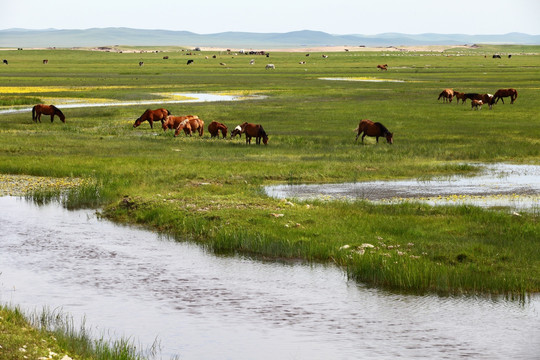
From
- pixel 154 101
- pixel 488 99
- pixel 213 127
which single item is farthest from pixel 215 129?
pixel 488 99

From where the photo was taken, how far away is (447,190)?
26.2 meters

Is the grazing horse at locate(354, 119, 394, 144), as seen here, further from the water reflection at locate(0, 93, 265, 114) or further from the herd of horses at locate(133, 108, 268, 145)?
the water reflection at locate(0, 93, 265, 114)

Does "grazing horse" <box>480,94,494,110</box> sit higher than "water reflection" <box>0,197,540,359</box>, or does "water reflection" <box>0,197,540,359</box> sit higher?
"grazing horse" <box>480,94,494,110</box>

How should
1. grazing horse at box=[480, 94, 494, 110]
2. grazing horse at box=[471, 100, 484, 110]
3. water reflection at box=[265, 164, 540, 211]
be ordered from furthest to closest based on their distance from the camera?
grazing horse at box=[480, 94, 494, 110] < grazing horse at box=[471, 100, 484, 110] < water reflection at box=[265, 164, 540, 211]

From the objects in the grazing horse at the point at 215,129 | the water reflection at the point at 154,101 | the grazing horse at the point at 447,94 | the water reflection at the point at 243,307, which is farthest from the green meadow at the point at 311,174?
the water reflection at the point at 154,101

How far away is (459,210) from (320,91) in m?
53.0

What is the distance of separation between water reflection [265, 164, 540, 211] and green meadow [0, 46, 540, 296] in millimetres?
1074

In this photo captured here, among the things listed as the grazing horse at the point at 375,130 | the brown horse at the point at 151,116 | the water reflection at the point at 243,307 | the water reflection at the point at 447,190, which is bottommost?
the water reflection at the point at 243,307

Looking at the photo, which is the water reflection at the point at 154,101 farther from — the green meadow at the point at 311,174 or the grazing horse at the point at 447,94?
the grazing horse at the point at 447,94

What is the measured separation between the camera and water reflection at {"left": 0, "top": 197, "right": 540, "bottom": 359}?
41.4 ft

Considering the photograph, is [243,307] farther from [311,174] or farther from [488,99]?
[488,99]

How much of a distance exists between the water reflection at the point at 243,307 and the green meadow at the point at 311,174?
94 cm

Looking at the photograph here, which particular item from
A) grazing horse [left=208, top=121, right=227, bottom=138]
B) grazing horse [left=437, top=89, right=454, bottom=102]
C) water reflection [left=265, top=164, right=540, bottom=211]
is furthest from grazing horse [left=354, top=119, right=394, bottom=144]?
grazing horse [left=437, top=89, right=454, bottom=102]

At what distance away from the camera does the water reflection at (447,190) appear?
78.3ft
